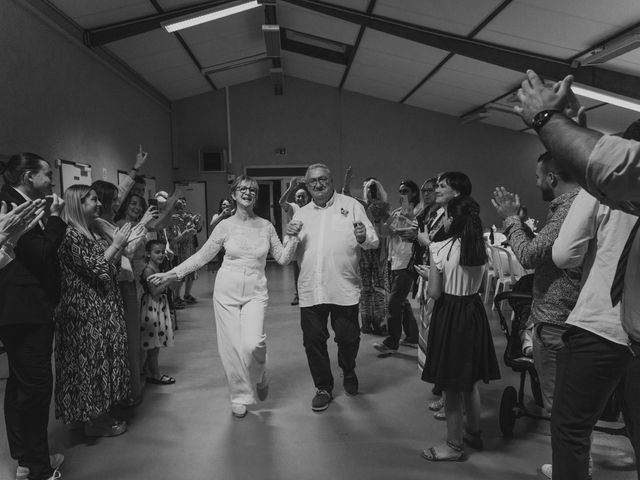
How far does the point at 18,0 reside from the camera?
4.76m

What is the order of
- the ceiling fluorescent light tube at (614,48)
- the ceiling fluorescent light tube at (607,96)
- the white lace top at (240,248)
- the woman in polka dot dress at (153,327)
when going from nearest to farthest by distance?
the white lace top at (240,248), the woman in polka dot dress at (153,327), the ceiling fluorescent light tube at (614,48), the ceiling fluorescent light tube at (607,96)

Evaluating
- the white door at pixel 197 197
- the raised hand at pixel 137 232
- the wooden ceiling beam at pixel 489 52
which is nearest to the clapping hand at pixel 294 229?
the raised hand at pixel 137 232

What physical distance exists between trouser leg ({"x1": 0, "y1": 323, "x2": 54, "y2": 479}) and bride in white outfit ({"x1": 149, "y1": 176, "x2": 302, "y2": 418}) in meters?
0.78

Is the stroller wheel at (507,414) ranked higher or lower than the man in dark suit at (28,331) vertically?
lower

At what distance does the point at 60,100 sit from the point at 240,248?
4.36 meters

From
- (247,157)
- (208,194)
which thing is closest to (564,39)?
(247,157)

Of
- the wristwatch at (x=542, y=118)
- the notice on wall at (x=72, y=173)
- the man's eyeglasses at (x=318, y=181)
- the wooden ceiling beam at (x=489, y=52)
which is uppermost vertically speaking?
the wooden ceiling beam at (x=489, y=52)

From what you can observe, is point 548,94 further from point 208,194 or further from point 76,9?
point 208,194

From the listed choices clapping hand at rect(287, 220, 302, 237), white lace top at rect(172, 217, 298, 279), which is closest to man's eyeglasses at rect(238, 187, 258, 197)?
white lace top at rect(172, 217, 298, 279)

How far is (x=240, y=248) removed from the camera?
2.92 meters

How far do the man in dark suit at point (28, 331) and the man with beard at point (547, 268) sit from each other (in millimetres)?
2177

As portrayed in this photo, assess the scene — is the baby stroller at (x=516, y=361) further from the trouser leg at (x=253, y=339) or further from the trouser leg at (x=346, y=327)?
the trouser leg at (x=253, y=339)

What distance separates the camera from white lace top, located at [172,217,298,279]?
9.58 ft

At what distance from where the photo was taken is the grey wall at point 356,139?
11633mm
